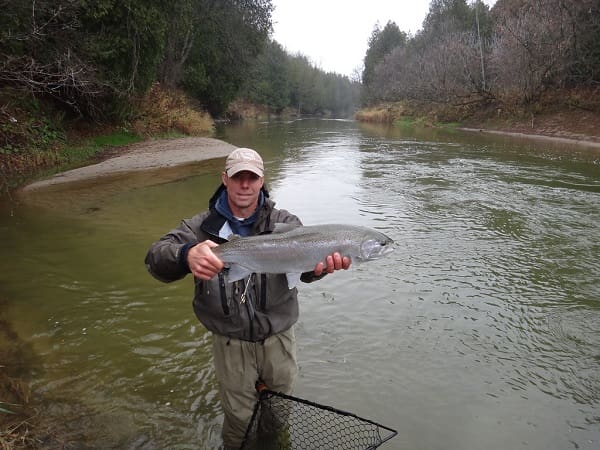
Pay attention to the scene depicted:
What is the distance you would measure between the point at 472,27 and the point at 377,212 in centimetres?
5965

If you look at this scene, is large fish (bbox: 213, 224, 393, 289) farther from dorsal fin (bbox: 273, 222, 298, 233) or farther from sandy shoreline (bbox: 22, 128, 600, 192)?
sandy shoreline (bbox: 22, 128, 600, 192)

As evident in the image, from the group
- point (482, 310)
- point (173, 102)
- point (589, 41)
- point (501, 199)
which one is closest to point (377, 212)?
point (501, 199)

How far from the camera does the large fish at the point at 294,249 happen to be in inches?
110

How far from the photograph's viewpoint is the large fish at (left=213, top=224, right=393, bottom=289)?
2.81m

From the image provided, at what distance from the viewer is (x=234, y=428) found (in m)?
3.31

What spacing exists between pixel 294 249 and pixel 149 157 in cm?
1626

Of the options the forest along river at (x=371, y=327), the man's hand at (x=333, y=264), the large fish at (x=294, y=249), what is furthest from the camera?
the forest along river at (x=371, y=327)

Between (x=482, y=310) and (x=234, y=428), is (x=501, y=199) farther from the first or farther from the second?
(x=234, y=428)

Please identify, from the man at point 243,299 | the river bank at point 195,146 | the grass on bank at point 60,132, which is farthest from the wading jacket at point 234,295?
the river bank at point 195,146

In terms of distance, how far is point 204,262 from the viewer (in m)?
2.63

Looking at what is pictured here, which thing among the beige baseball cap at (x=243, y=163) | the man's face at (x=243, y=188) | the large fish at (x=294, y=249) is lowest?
the large fish at (x=294, y=249)

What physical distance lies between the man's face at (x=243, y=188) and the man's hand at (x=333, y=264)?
679 millimetres

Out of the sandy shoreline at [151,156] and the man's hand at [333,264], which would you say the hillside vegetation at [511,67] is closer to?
the sandy shoreline at [151,156]

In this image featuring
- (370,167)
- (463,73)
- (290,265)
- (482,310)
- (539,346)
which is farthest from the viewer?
(463,73)
